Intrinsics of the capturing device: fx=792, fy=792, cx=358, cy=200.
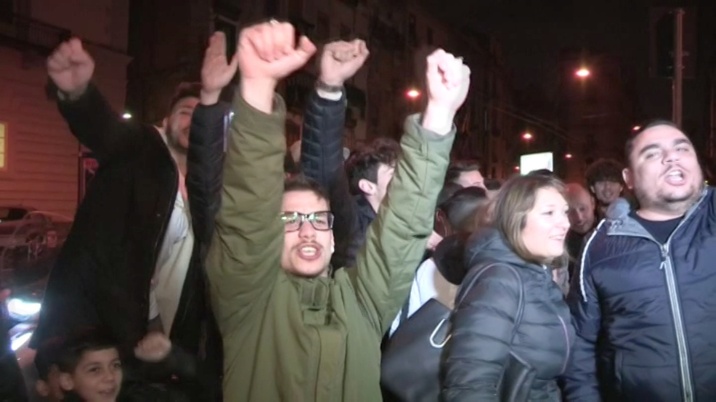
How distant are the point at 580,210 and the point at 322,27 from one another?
28670 millimetres

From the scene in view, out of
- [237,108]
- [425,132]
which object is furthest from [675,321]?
[237,108]

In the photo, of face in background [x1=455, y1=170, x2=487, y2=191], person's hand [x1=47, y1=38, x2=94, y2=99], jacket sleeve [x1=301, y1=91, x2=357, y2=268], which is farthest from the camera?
face in background [x1=455, y1=170, x2=487, y2=191]

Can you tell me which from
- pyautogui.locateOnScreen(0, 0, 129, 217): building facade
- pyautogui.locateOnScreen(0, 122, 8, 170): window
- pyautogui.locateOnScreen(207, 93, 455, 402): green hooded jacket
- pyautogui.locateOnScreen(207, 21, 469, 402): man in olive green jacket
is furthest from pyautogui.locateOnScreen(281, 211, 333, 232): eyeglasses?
pyautogui.locateOnScreen(0, 122, 8, 170): window

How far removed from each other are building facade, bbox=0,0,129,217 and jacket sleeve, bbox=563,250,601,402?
55.5 feet

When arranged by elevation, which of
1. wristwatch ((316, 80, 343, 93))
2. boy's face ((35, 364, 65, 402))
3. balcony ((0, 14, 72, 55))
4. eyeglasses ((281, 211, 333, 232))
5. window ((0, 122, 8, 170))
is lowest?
boy's face ((35, 364, 65, 402))

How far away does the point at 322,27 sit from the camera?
111 feet

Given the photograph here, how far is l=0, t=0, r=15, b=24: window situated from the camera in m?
18.9

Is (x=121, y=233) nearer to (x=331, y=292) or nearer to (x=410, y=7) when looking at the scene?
(x=331, y=292)

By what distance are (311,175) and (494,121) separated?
54.7 metres

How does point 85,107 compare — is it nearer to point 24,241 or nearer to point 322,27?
point 24,241

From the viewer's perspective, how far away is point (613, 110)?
67000 mm

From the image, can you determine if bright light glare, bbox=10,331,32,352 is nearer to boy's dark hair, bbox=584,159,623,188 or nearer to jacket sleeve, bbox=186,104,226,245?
jacket sleeve, bbox=186,104,226,245

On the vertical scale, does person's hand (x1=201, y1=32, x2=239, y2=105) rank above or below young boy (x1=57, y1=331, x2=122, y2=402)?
above

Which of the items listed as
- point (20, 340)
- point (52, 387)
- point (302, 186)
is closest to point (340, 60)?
point (302, 186)
